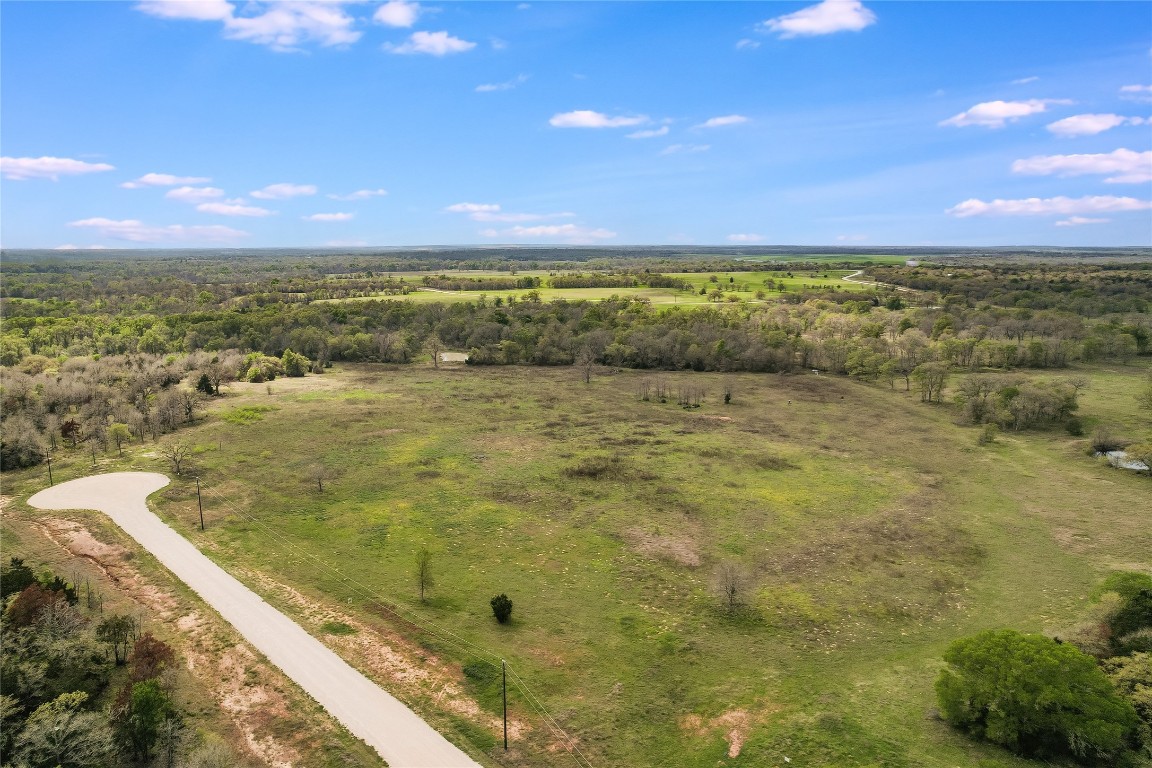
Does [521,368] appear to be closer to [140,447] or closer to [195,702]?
[140,447]

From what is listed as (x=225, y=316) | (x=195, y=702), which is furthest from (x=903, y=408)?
(x=225, y=316)

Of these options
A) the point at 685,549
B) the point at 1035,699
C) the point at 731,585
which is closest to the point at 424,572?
the point at 685,549

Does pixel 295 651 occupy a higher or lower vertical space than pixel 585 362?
lower

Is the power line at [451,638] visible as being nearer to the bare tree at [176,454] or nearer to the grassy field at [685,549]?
the grassy field at [685,549]

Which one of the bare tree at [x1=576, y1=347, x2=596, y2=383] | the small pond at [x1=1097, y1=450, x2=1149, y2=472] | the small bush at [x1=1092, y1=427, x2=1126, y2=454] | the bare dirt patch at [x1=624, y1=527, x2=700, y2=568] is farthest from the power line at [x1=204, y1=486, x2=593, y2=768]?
the bare tree at [x1=576, y1=347, x2=596, y2=383]

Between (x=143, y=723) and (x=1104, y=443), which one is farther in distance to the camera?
(x=1104, y=443)

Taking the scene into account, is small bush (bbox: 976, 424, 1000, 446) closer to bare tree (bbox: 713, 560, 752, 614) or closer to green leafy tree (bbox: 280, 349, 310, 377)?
bare tree (bbox: 713, 560, 752, 614)

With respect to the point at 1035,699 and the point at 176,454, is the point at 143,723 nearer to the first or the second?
the point at 1035,699
